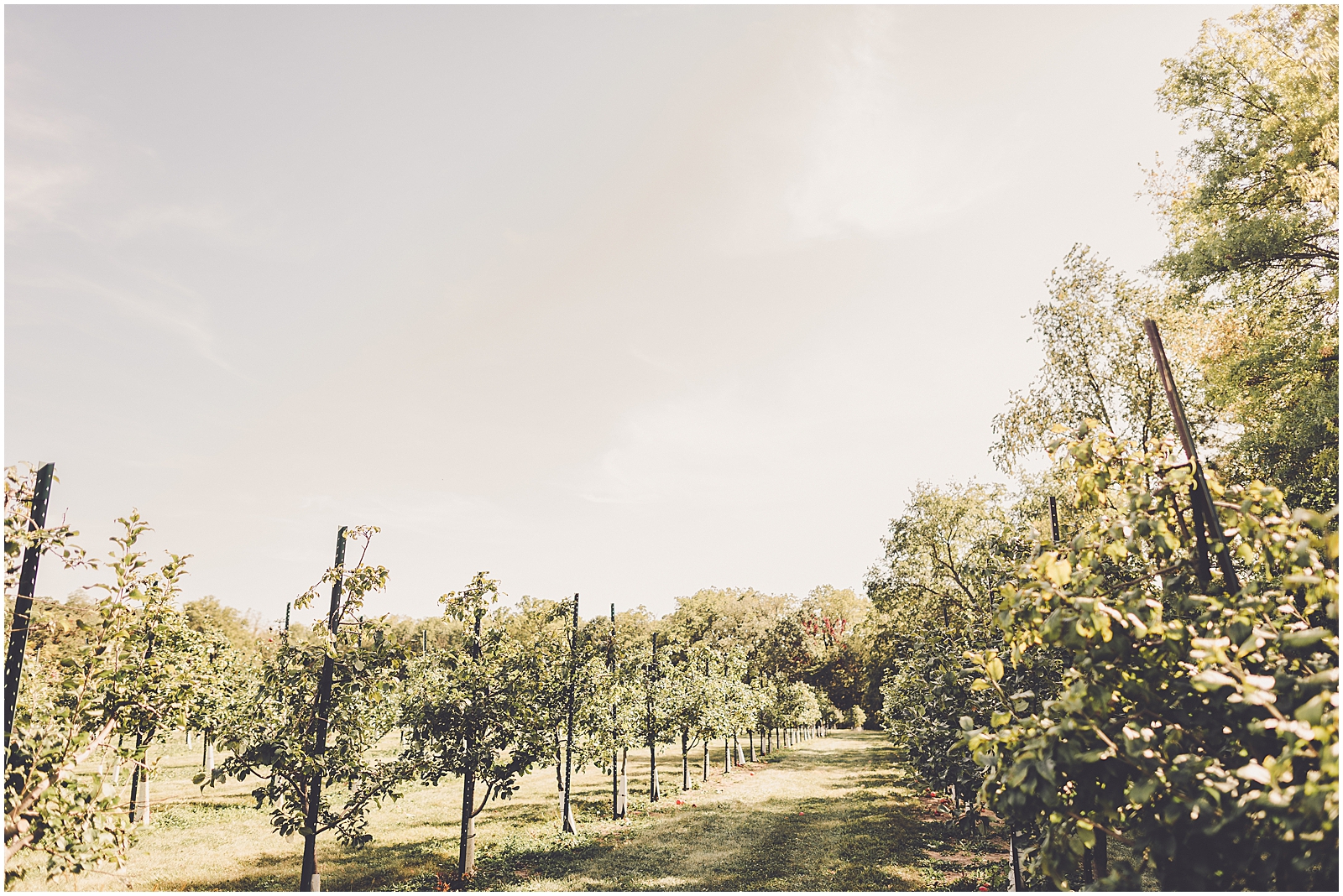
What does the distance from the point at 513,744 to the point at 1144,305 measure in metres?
15.5

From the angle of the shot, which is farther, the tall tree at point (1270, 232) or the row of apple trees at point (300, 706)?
the tall tree at point (1270, 232)

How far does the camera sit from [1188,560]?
10.9 feet

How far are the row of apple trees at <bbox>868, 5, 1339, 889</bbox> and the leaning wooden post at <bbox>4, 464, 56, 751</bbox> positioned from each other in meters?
5.80

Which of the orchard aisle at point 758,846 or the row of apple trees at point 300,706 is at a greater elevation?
the row of apple trees at point 300,706

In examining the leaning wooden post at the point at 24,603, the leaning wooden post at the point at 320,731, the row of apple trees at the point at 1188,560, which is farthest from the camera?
the leaning wooden post at the point at 320,731

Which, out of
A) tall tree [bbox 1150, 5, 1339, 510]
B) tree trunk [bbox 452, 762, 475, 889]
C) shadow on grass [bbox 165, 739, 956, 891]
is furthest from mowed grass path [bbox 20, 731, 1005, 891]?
tall tree [bbox 1150, 5, 1339, 510]

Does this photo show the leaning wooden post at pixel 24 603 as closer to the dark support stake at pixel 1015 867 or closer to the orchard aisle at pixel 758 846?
the dark support stake at pixel 1015 867

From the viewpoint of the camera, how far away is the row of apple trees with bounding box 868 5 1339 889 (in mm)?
2303

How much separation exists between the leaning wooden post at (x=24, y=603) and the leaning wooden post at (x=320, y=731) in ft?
9.82

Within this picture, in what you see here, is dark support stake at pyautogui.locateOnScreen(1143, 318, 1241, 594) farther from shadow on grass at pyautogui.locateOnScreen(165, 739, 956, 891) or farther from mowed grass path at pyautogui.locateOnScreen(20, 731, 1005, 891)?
shadow on grass at pyautogui.locateOnScreen(165, 739, 956, 891)

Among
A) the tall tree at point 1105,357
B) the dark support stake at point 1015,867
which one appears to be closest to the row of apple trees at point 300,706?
the dark support stake at point 1015,867

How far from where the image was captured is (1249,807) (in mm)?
2055

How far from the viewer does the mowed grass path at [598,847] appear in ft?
33.1

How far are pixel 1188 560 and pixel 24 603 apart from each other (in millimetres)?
7253
